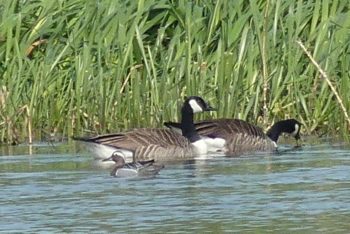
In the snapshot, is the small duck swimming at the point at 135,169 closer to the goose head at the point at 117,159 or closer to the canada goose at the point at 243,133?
the goose head at the point at 117,159

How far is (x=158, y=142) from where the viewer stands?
14039 millimetres

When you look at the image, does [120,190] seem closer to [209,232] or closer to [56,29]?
[209,232]

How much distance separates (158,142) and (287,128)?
131cm

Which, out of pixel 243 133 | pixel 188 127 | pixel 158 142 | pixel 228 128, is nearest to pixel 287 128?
pixel 243 133

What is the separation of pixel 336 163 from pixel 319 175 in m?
0.85

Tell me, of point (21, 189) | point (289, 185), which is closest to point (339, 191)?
point (289, 185)

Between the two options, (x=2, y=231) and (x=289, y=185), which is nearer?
(x=2, y=231)

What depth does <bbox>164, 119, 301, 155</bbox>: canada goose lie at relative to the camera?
14.3 meters

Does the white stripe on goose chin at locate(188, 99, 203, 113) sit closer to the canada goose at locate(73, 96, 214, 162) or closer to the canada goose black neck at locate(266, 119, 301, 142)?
the canada goose at locate(73, 96, 214, 162)

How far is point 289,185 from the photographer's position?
10688 mm

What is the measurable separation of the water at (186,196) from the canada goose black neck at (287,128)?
75 centimetres

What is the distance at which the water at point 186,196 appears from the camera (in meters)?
8.88

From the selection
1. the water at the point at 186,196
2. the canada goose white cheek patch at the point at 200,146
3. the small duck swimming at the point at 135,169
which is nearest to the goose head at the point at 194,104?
the canada goose white cheek patch at the point at 200,146

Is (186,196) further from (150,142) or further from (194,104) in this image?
(194,104)
